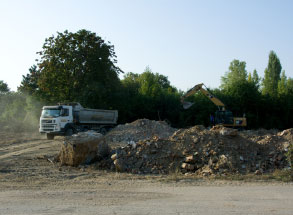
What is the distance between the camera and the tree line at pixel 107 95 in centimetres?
3509

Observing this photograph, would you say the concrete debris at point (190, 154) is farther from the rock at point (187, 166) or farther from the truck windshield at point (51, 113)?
the truck windshield at point (51, 113)

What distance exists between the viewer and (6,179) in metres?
10.7

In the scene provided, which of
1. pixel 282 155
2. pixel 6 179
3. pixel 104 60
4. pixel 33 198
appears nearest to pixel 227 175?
pixel 282 155

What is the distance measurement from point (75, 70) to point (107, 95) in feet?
14.0

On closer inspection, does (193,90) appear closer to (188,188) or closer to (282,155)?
(282,155)

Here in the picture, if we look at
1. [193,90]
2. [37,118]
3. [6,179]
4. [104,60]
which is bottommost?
[6,179]

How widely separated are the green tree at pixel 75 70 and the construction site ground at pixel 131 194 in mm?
23358

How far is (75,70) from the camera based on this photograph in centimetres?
3525

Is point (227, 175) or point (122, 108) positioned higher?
point (122, 108)

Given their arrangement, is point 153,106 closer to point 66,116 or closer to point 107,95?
point 107,95

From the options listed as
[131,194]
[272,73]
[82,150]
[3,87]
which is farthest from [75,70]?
[3,87]

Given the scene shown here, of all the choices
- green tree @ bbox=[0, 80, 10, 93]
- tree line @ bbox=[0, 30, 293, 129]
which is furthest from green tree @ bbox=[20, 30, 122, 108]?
green tree @ bbox=[0, 80, 10, 93]

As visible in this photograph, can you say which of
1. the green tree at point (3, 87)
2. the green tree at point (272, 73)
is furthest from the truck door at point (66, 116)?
the green tree at point (3, 87)

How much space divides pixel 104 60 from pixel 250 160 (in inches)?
1038
